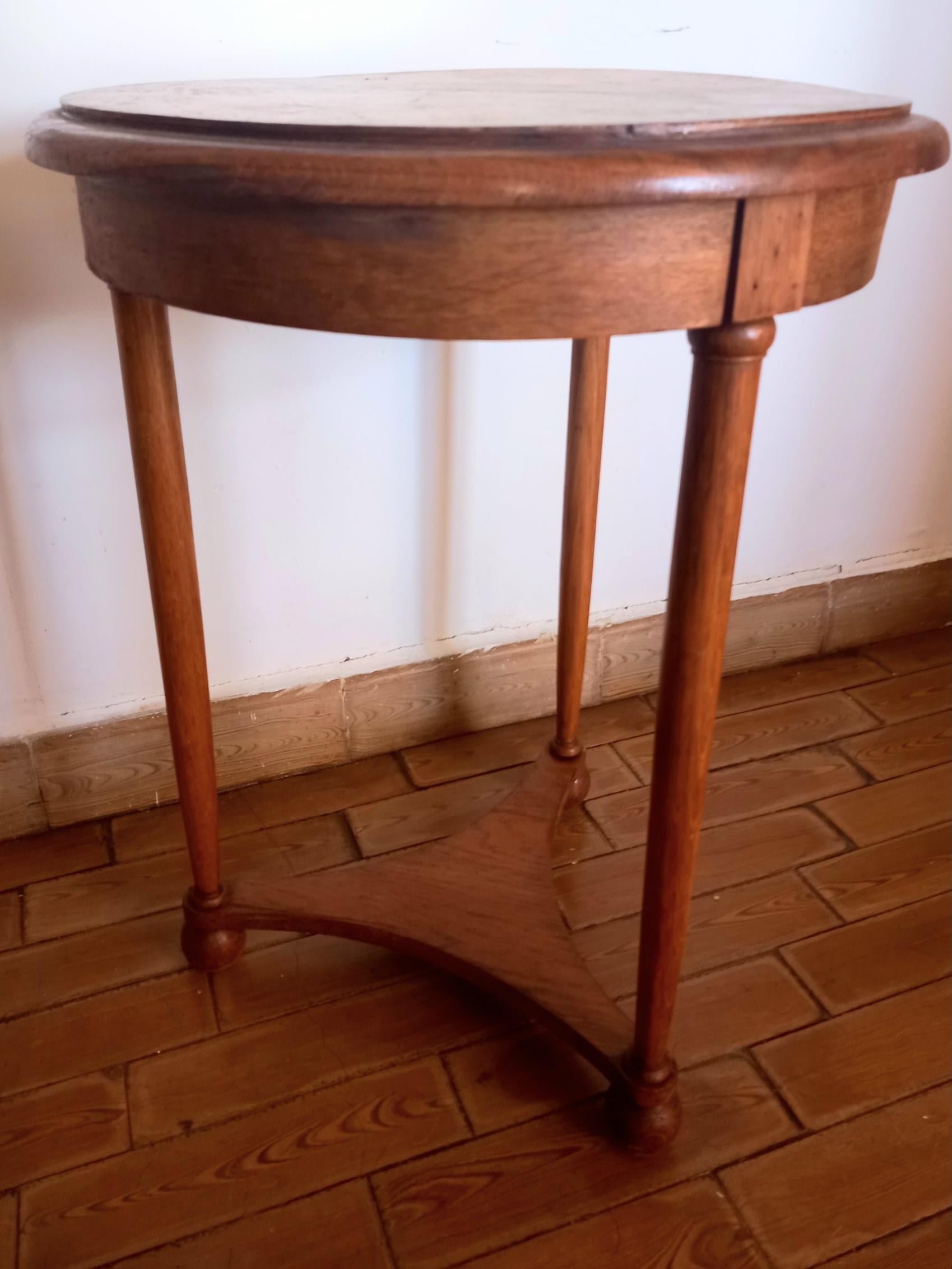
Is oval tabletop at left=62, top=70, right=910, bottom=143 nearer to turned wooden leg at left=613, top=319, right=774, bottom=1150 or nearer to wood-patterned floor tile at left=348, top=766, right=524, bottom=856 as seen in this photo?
turned wooden leg at left=613, top=319, right=774, bottom=1150

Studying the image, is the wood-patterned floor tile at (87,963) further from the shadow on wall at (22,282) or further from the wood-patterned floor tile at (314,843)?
the shadow on wall at (22,282)

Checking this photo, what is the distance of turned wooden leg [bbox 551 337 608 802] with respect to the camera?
1.12 m

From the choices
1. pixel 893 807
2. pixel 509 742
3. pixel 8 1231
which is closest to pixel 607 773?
pixel 509 742

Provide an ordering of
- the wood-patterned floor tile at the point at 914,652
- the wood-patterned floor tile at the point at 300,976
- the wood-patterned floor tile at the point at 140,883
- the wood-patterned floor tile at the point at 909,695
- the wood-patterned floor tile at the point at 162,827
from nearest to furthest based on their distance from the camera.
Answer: the wood-patterned floor tile at the point at 300,976
the wood-patterned floor tile at the point at 140,883
the wood-patterned floor tile at the point at 162,827
the wood-patterned floor tile at the point at 909,695
the wood-patterned floor tile at the point at 914,652

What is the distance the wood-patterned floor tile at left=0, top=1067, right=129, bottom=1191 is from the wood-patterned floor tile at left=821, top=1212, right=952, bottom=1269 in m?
0.63

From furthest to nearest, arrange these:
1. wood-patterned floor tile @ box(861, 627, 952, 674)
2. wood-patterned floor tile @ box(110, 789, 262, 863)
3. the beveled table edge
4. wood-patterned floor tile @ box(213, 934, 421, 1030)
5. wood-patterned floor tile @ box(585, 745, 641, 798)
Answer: wood-patterned floor tile @ box(861, 627, 952, 674) < wood-patterned floor tile @ box(585, 745, 641, 798) < wood-patterned floor tile @ box(110, 789, 262, 863) < wood-patterned floor tile @ box(213, 934, 421, 1030) < the beveled table edge

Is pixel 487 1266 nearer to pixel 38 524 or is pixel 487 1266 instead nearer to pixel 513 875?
pixel 513 875

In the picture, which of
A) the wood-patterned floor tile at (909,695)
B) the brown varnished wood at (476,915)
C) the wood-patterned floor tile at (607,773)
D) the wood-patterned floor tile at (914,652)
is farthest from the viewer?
the wood-patterned floor tile at (914,652)

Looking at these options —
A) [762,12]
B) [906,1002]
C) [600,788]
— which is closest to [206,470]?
[600,788]

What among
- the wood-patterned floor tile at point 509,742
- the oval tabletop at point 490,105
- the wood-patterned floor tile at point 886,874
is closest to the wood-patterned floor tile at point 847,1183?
the wood-patterned floor tile at point 886,874

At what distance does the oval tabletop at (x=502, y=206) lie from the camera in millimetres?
572

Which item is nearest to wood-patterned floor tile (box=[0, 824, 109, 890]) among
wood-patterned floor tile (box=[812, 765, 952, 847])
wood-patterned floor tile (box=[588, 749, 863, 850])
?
wood-patterned floor tile (box=[588, 749, 863, 850])

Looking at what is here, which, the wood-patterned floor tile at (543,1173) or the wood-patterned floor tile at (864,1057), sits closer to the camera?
the wood-patterned floor tile at (543,1173)

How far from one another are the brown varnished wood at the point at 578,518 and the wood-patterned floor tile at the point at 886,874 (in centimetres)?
34
